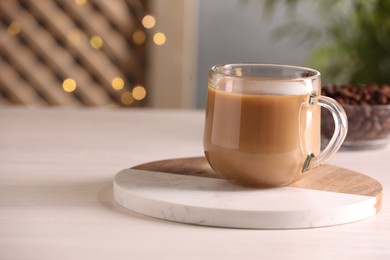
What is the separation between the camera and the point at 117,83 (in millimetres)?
2703

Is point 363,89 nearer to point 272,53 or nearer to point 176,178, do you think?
point 176,178

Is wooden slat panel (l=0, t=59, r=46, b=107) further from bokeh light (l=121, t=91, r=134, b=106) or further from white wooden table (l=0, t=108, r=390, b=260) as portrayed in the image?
white wooden table (l=0, t=108, r=390, b=260)

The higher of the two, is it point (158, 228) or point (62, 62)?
point (158, 228)

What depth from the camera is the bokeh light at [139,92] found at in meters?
2.65

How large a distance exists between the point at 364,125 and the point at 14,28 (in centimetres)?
179

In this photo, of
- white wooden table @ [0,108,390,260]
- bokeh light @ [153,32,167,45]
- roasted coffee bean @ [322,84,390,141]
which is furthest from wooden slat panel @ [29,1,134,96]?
roasted coffee bean @ [322,84,390,141]

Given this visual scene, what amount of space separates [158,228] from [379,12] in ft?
4.99

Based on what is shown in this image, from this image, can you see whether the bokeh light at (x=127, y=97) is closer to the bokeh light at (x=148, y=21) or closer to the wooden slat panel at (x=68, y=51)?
the wooden slat panel at (x=68, y=51)

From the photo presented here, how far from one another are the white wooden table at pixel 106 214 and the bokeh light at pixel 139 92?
1.47 meters

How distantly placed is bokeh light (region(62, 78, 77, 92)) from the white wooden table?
1.51 m

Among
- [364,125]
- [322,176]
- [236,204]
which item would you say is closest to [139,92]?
[364,125]

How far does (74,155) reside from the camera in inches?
39.5

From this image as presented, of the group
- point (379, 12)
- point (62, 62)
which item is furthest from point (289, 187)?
point (62, 62)

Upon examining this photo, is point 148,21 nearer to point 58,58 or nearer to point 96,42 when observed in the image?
point 96,42
